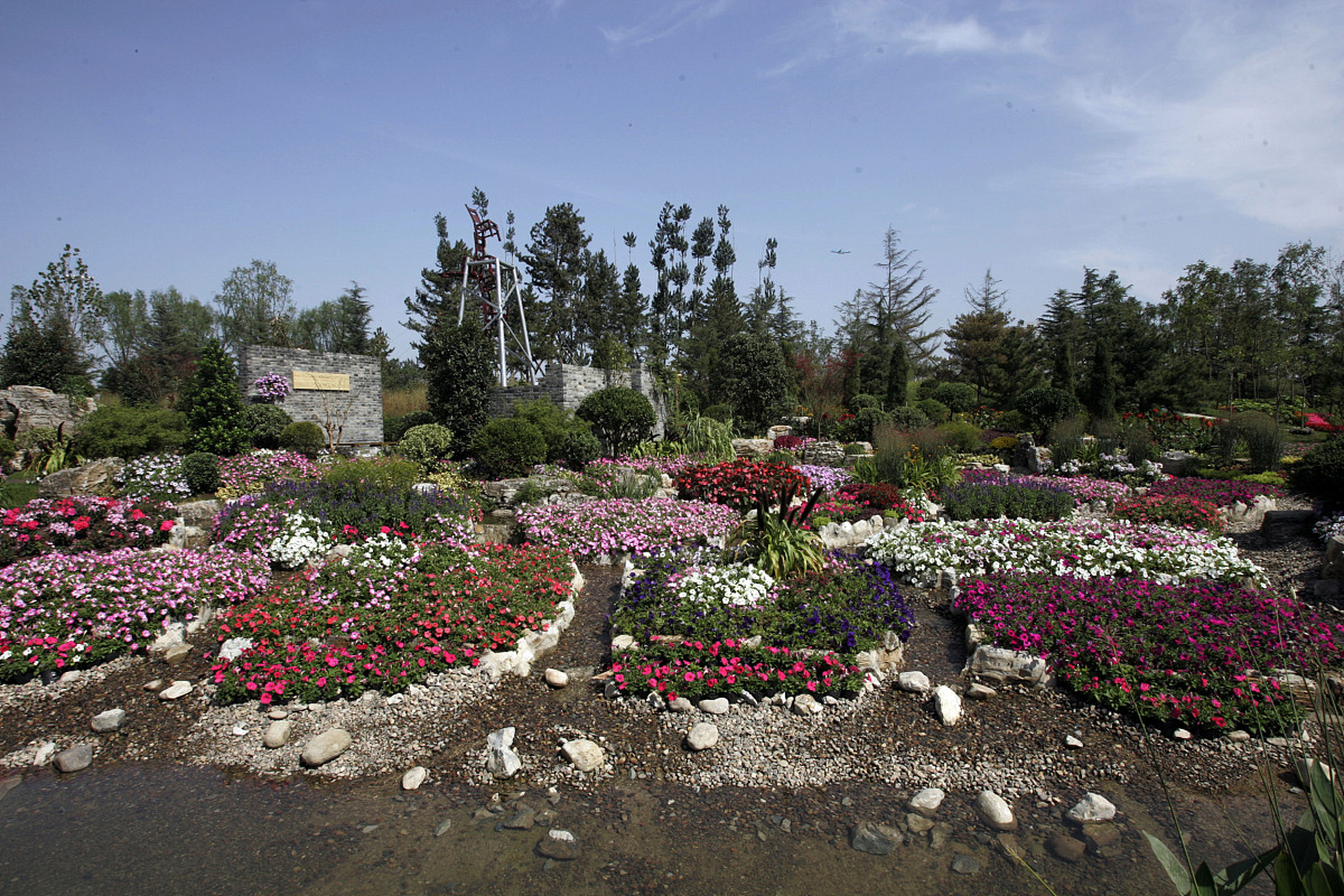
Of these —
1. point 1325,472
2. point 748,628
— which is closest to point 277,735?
point 748,628

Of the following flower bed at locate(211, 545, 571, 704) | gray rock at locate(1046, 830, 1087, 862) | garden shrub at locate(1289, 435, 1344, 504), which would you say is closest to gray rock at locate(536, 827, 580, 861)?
flower bed at locate(211, 545, 571, 704)

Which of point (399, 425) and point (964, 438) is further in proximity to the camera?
point (399, 425)

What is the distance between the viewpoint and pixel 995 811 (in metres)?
2.97

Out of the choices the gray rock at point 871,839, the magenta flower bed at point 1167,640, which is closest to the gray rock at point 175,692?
the gray rock at point 871,839

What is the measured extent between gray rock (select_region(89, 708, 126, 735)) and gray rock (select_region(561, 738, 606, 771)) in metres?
2.82

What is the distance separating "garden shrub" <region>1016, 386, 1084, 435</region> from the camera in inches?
611

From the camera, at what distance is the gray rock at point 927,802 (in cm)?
304

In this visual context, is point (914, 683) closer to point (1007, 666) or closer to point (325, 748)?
A: point (1007, 666)

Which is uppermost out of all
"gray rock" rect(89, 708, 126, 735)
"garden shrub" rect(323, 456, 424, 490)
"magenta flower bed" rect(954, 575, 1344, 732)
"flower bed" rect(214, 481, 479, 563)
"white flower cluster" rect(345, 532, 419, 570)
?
"garden shrub" rect(323, 456, 424, 490)

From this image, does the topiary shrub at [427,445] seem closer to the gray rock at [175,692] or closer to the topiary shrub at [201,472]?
the topiary shrub at [201,472]

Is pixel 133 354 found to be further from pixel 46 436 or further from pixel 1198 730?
pixel 1198 730

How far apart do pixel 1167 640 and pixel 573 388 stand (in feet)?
44.2

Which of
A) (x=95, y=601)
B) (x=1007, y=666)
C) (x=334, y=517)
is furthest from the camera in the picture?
(x=334, y=517)

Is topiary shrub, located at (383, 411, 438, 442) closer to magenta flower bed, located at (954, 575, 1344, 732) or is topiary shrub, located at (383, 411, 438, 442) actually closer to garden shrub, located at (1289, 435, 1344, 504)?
magenta flower bed, located at (954, 575, 1344, 732)
